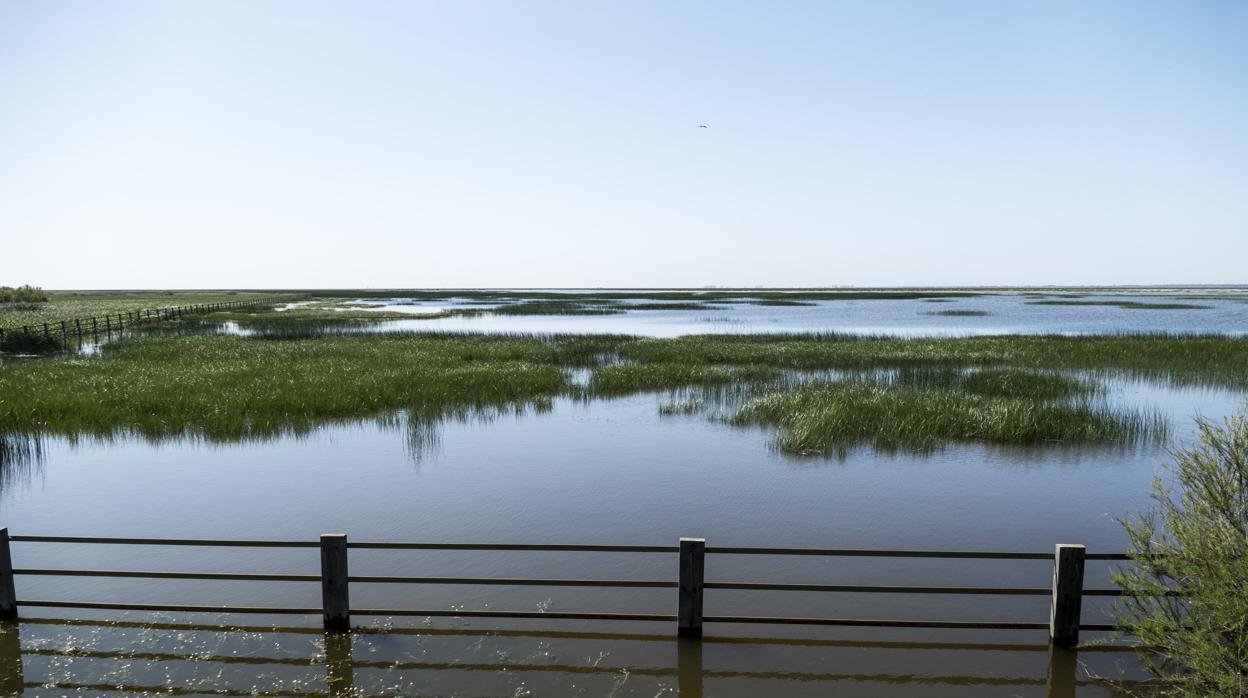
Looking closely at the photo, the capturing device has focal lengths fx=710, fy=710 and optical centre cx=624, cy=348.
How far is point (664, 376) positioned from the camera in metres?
32.4

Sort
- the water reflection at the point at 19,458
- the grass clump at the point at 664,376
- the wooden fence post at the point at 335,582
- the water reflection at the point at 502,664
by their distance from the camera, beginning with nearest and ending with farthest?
the water reflection at the point at 502,664
the wooden fence post at the point at 335,582
the water reflection at the point at 19,458
the grass clump at the point at 664,376

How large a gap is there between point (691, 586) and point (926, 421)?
627 inches

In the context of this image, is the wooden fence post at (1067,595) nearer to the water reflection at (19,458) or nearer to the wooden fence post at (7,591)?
the wooden fence post at (7,591)

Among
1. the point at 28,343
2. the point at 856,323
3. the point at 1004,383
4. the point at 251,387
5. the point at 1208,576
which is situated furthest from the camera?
the point at 856,323

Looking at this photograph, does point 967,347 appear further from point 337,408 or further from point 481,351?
point 337,408

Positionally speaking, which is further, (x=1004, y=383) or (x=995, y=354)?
(x=995, y=354)

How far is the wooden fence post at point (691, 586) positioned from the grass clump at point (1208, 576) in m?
4.33

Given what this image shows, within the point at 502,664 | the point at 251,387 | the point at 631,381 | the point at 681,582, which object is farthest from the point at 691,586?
the point at 251,387

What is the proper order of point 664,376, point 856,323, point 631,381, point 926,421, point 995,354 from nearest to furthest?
point 926,421, point 631,381, point 664,376, point 995,354, point 856,323

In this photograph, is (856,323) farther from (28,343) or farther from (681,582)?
(681,582)

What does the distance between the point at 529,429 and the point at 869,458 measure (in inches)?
412

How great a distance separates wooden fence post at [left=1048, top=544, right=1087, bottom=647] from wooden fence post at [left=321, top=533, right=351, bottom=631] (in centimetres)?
801

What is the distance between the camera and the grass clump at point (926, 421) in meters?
20.6

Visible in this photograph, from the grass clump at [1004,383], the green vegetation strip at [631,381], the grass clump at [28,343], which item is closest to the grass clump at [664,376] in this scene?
the green vegetation strip at [631,381]
